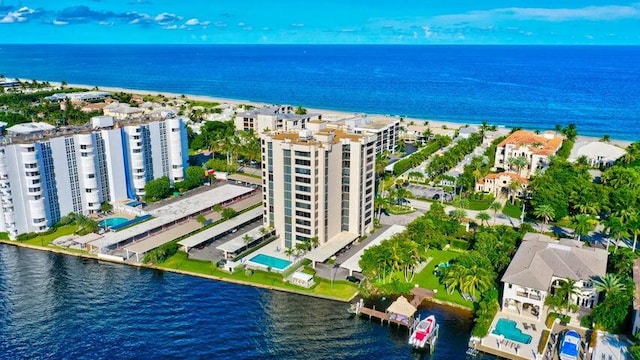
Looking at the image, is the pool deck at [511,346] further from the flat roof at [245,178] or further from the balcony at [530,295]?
the flat roof at [245,178]

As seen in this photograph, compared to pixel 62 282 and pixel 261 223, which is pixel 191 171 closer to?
pixel 261 223

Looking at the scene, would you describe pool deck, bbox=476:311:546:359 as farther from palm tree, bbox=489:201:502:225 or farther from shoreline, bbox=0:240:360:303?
palm tree, bbox=489:201:502:225

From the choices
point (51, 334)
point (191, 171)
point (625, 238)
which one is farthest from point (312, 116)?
point (51, 334)

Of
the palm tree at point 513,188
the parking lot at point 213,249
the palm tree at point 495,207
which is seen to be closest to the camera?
the parking lot at point 213,249

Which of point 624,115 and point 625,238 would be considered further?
point 624,115

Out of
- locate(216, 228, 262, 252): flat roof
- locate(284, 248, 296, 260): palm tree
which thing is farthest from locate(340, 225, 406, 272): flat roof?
locate(216, 228, 262, 252): flat roof

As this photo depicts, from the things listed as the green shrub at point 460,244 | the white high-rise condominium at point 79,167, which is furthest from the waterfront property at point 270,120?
the green shrub at point 460,244
